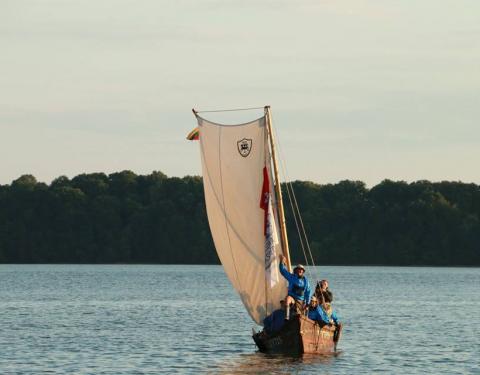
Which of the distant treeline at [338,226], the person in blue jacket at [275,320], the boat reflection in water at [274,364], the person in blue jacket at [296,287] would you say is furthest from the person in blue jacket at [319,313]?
the distant treeline at [338,226]

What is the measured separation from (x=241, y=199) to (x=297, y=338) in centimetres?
525

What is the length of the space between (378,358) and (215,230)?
8389mm

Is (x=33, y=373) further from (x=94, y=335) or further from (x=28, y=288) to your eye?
(x=28, y=288)

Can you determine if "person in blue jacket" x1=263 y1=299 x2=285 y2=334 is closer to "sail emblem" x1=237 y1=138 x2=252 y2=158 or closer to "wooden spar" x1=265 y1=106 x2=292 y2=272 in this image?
"wooden spar" x1=265 y1=106 x2=292 y2=272

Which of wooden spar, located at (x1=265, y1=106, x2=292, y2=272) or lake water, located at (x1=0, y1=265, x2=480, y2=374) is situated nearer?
wooden spar, located at (x1=265, y1=106, x2=292, y2=272)

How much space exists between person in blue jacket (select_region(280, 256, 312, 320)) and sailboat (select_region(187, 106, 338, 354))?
438 mm

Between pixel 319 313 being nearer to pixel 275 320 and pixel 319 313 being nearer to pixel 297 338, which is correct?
pixel 297 338

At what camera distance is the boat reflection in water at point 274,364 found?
43.5 m

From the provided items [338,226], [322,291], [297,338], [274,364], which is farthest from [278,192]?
[338,226]

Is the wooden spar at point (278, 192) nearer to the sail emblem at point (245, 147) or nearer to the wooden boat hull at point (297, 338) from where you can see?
the sail emblem at point (245, 147)

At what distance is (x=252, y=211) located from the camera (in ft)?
147

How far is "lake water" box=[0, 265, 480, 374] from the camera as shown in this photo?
45281 millimetres

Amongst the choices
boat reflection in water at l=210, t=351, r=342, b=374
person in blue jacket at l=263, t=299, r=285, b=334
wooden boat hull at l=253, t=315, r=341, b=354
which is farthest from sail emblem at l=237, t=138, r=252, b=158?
boat reflection in water at l=210, t=351, r=342, b=374

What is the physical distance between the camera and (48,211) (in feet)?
654
